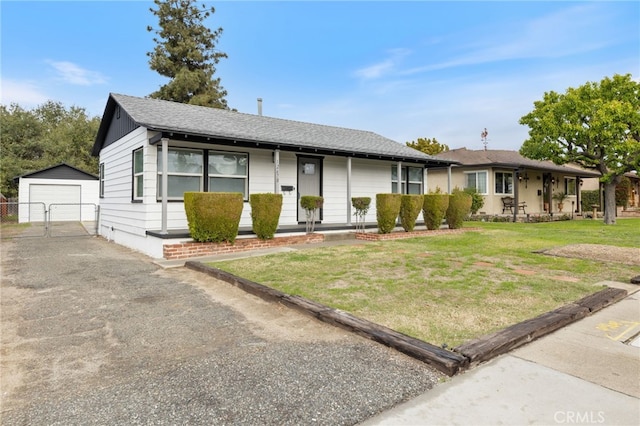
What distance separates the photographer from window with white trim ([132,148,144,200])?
9688 millimetres

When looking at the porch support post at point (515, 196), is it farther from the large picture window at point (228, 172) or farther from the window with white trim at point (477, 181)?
the large picture window at point (228, 172)

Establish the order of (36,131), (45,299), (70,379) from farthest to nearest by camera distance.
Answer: (36,131) < (45,299) < (70,379)

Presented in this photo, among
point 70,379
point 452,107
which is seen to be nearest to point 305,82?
point 452,107

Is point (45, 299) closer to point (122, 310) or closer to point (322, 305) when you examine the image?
point (122, 310)

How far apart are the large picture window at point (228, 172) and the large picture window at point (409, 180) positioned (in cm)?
627

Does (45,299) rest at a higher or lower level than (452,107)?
lower

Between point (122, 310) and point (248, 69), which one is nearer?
point (122, 310)

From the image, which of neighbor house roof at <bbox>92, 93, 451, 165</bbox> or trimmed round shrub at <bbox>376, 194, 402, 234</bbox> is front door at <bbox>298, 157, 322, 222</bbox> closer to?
neighbor house roof at <bbox>92, 93, 451, 165</bbox>

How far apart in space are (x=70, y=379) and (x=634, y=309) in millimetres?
5537

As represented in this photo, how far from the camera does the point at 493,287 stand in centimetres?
491

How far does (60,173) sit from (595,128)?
28378mm

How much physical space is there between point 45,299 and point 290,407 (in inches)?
173

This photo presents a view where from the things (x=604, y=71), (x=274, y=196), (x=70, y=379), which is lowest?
(x=70, y=379)

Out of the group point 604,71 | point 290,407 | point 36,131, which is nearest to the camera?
point 290,407
